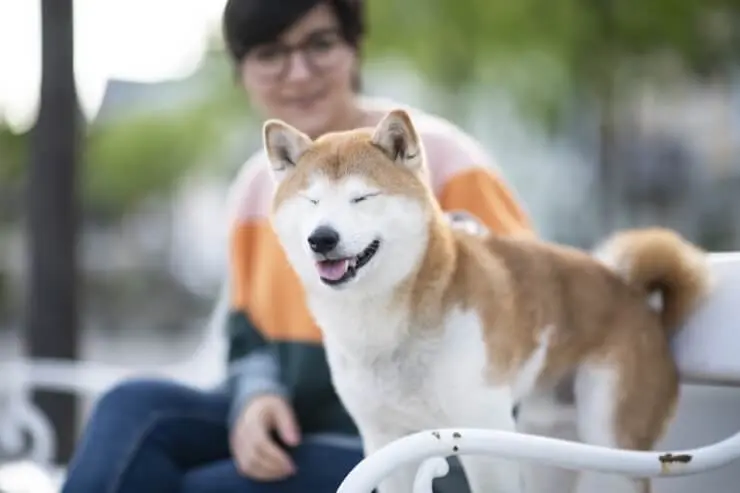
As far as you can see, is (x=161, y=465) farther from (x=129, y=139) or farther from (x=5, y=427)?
(x=129, y=139)

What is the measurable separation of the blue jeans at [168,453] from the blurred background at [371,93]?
0.40 metres

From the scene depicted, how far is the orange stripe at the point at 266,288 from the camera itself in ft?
3.79

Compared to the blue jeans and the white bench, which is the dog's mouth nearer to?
the white bench

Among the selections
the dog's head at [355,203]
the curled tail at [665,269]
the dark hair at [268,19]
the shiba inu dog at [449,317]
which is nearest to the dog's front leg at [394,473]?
the shiba inu dog at [449,317]

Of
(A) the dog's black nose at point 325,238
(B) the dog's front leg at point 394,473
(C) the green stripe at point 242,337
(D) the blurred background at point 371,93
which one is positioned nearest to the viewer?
(A) the dog's black nose at point 325,238

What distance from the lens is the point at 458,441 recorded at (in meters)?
0.79

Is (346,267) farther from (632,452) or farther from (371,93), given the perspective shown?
(371,93)

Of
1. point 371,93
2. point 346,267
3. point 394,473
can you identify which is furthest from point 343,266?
point 371,93

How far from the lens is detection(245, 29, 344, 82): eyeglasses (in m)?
1.07

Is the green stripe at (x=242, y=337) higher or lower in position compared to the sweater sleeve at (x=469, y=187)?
lower

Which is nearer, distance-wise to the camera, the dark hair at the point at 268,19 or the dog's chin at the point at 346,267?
the dog's chin at the point at 346,267

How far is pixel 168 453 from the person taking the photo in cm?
126

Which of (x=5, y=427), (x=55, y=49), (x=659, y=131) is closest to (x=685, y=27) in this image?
(x=659, y=131)

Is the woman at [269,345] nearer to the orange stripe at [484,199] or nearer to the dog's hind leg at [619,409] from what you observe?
the orange stripe at [484,199]
